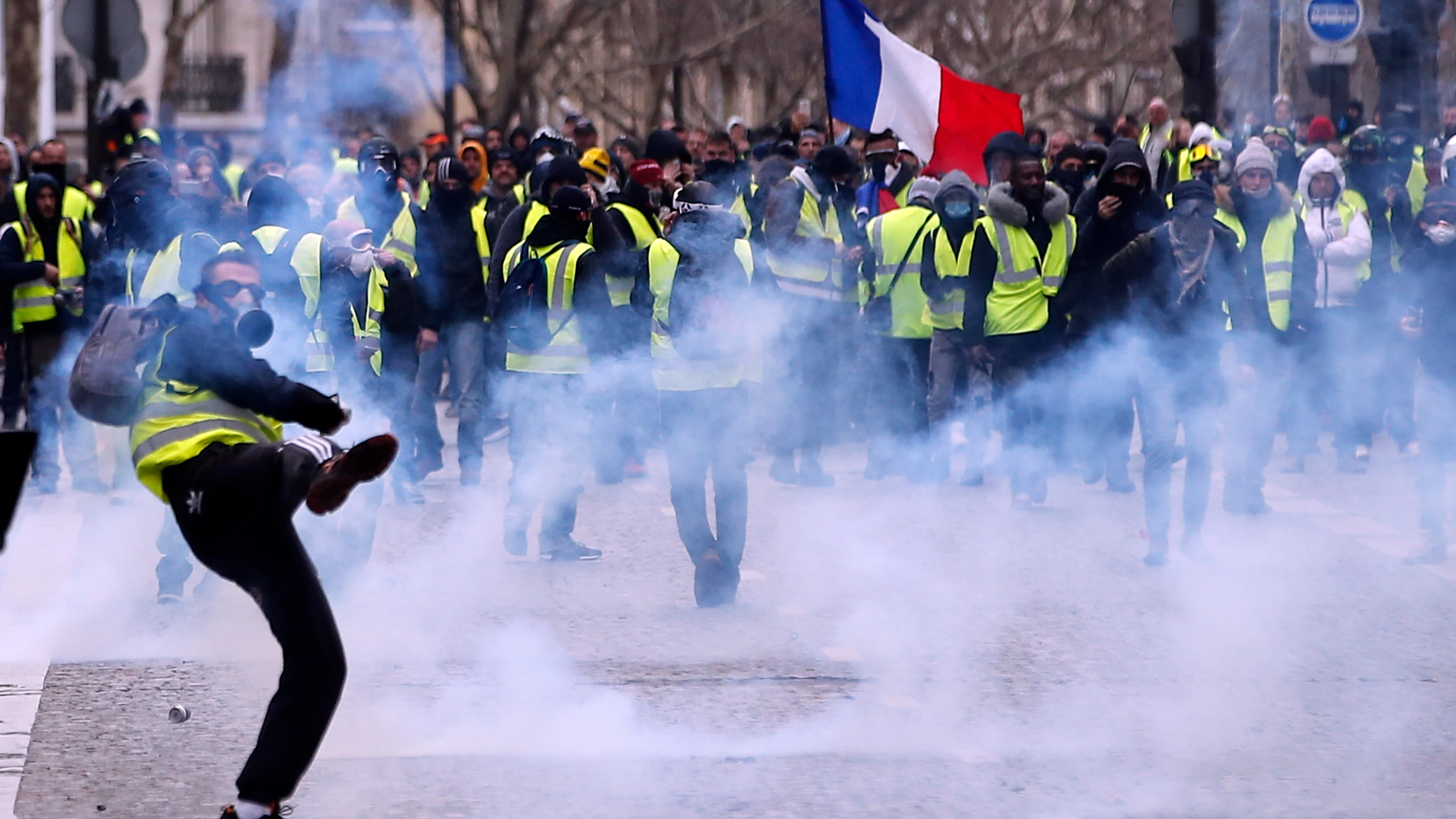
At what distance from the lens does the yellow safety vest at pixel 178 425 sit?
217 inches

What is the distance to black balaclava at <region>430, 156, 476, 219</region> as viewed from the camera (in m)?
12.8

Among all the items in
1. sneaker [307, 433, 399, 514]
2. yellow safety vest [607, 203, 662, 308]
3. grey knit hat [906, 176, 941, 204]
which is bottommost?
sneaker [307, 433, 399, 514]

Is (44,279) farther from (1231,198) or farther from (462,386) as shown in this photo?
(1231,198)

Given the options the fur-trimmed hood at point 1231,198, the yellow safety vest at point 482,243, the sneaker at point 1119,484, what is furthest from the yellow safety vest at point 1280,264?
the yellow safety vest at point 482,243

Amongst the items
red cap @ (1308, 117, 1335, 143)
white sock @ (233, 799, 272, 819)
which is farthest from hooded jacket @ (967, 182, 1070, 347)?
white sock @ (233, 799, 272, 819)

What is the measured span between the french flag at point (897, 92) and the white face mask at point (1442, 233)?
83.3 inches

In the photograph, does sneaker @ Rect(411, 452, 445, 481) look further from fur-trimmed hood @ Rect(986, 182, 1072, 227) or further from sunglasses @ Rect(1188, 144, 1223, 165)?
sunglasses @ Rect(1188, 144, 1223, 165)

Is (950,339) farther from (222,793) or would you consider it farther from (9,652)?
(222,793)

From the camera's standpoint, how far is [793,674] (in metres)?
7.47

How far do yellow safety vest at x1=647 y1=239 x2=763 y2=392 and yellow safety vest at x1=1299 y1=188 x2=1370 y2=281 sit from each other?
469cm

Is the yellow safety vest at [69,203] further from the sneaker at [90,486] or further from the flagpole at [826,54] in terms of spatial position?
the flagpole at [826,54]

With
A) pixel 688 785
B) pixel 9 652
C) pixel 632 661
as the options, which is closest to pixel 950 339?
pixel 632 661

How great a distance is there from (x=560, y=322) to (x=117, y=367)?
3955 mm

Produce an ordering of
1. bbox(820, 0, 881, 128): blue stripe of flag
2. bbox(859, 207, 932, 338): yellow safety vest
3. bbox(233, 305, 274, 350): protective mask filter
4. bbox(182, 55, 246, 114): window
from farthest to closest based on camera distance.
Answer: bbox(182, 55, 246, 114): window, bbox(859, 207, 932, 338): yellow safety vest, bbox(820, 0, 881, 128): blue stripe of flag, bbox(233, 305, 274, 350): protective mask filter
